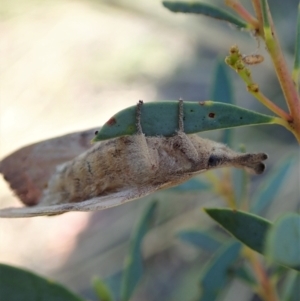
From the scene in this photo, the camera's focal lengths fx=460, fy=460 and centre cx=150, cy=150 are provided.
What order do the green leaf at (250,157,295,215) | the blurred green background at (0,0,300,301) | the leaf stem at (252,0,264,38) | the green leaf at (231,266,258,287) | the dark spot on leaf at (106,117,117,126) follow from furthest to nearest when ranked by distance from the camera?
1. the blurred green background at (0,0,300,301)
2. the green leaf at (250,157,295,215)
3. the green leaf at (231,266,258,287)
4. the leaf stem at (252,0,264,38)
5. the dark spot on leaf at (106,117,117,126)

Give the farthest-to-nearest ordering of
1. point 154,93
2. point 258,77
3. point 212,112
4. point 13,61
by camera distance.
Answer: point 13,61 → point 154,93 → point 258,77 → point 212,112

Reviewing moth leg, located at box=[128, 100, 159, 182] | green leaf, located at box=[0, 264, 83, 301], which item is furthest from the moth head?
green leaf, located at box=[0, 264, 83, 301]

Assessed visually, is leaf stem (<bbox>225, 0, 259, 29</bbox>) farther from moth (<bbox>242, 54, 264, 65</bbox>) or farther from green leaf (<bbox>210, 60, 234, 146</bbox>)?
green leaf (<bbox>210, 60, 234, 146</bbox>)

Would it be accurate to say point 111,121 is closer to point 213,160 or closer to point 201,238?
point 213,160

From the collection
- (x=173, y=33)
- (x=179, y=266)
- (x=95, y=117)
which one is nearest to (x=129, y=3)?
(x=173, y=33)

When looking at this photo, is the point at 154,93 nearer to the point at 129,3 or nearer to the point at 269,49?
the point at 129,3

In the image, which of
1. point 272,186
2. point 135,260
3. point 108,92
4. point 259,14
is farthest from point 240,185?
point 108,92
